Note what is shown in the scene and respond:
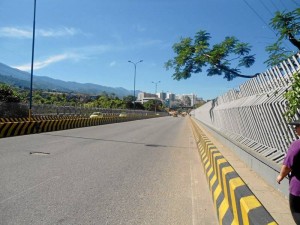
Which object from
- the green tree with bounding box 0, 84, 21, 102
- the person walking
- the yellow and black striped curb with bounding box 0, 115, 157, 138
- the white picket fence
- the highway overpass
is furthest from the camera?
the green tree with bounding box 0, 84, 21, 102

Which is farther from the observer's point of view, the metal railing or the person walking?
the metal railing

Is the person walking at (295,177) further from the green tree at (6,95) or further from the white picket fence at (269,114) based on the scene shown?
the green tree at (6,95)

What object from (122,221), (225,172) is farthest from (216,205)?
(122,221)

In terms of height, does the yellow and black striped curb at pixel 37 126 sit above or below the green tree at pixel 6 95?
below

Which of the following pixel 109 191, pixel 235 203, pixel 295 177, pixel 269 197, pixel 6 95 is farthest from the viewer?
pixel 6 95

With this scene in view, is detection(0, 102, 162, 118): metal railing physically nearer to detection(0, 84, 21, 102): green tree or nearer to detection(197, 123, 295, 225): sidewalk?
detection(0, 84, 21, 102): green tree

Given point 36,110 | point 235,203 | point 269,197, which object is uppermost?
point 36,110

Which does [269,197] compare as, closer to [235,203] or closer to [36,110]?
[235,203]

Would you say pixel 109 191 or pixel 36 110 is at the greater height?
pixel 36 110

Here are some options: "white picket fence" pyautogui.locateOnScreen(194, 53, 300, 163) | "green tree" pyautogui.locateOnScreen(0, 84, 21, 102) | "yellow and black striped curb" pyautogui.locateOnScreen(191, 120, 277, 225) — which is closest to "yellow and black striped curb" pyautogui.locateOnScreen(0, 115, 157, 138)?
"green tree" pyautogui.locateOnScreen(0, 84, 21, 102)

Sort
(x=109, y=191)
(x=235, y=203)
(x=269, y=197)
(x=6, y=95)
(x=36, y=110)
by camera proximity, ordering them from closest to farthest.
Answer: (x=235, y=203)
(x=269, y=197)
(x=109, y=191)
(x=36, y=110)
(x=6, y=95)

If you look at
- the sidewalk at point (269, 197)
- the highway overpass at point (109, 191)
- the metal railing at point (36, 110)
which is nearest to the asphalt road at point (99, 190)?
the highway overpass at point (109, 191)

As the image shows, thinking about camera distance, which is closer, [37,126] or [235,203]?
[235,203]

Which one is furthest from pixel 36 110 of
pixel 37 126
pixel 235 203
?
pixel 235 203
